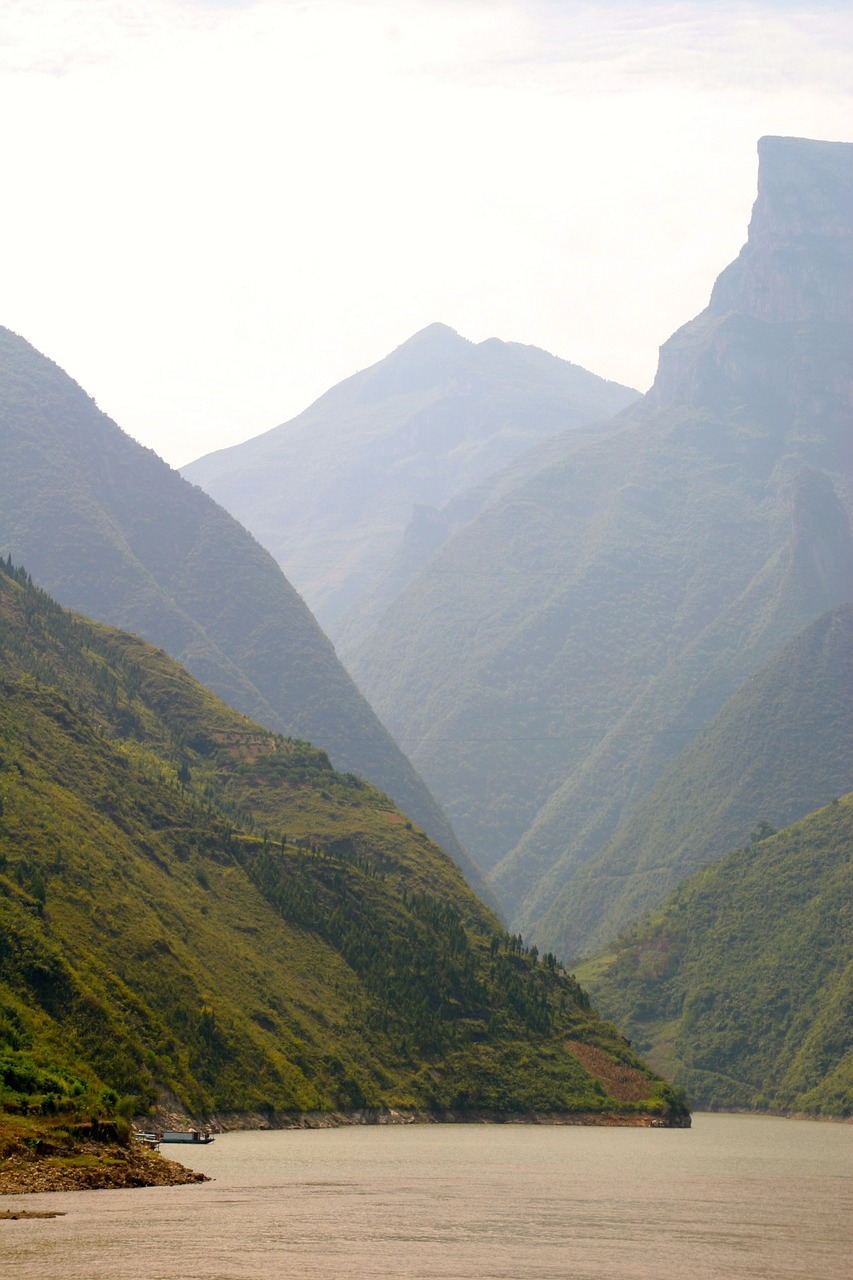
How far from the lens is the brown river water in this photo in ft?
230

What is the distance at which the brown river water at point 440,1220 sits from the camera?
70000 millimetres

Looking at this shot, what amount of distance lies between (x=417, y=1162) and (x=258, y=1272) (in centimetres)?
5370

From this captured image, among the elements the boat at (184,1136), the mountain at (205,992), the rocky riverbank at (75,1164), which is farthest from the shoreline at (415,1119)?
the rocky riverbank at (75,1164)

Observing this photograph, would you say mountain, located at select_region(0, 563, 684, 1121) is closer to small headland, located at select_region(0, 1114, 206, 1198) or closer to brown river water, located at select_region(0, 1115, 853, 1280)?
small headland, located at select_region(0, 1114, 206, 1198)

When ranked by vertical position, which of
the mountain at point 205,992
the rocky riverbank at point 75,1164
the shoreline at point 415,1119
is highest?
the mountain at point 205,992

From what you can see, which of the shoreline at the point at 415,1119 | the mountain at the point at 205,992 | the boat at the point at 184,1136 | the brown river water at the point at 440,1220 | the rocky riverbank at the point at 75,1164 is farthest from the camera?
the shoreline at the point at 415,1119

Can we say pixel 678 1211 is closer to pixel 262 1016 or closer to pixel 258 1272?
pixel 258 1272

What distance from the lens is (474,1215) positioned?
88938mm

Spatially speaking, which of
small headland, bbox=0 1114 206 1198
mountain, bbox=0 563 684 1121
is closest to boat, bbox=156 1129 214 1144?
mountain, bbox=0 563 684 1121

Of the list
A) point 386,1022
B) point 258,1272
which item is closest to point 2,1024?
point 258,1272

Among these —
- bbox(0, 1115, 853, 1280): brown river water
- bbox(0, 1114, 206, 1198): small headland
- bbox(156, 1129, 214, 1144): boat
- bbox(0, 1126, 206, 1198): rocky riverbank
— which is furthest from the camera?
bbox(156, 1129, 214, 1144): boat

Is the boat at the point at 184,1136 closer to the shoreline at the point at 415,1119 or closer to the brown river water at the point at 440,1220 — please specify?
the brown river water at the point at 440,1220

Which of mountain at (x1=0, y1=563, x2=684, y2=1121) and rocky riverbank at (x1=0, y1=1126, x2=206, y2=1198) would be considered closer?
rocky riverbank at (x1=0, y1=1126, x2=206, y2=1198)

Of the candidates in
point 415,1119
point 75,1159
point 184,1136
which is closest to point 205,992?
point 415,1119
